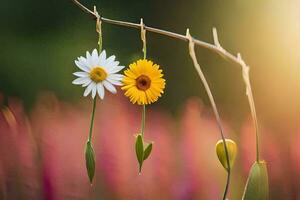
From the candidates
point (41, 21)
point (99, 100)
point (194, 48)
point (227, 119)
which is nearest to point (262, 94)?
point (227, 119)

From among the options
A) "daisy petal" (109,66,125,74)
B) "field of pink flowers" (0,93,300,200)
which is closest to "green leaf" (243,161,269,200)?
"field of pink flowers" (0,93,300,200)

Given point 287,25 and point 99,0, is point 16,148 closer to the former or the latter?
point 99,0

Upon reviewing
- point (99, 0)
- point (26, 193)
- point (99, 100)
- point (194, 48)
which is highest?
point (99, 0)

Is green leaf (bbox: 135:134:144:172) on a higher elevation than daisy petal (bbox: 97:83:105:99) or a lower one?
lower

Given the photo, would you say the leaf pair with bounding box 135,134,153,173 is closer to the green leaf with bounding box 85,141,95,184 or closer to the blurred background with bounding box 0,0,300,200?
the blurred background with bounding box 0,0,300,200

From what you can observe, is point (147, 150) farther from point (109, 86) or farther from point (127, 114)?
point (109, 86)

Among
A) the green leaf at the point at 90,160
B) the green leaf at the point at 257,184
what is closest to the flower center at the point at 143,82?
the green leaf at the point at 90,160
